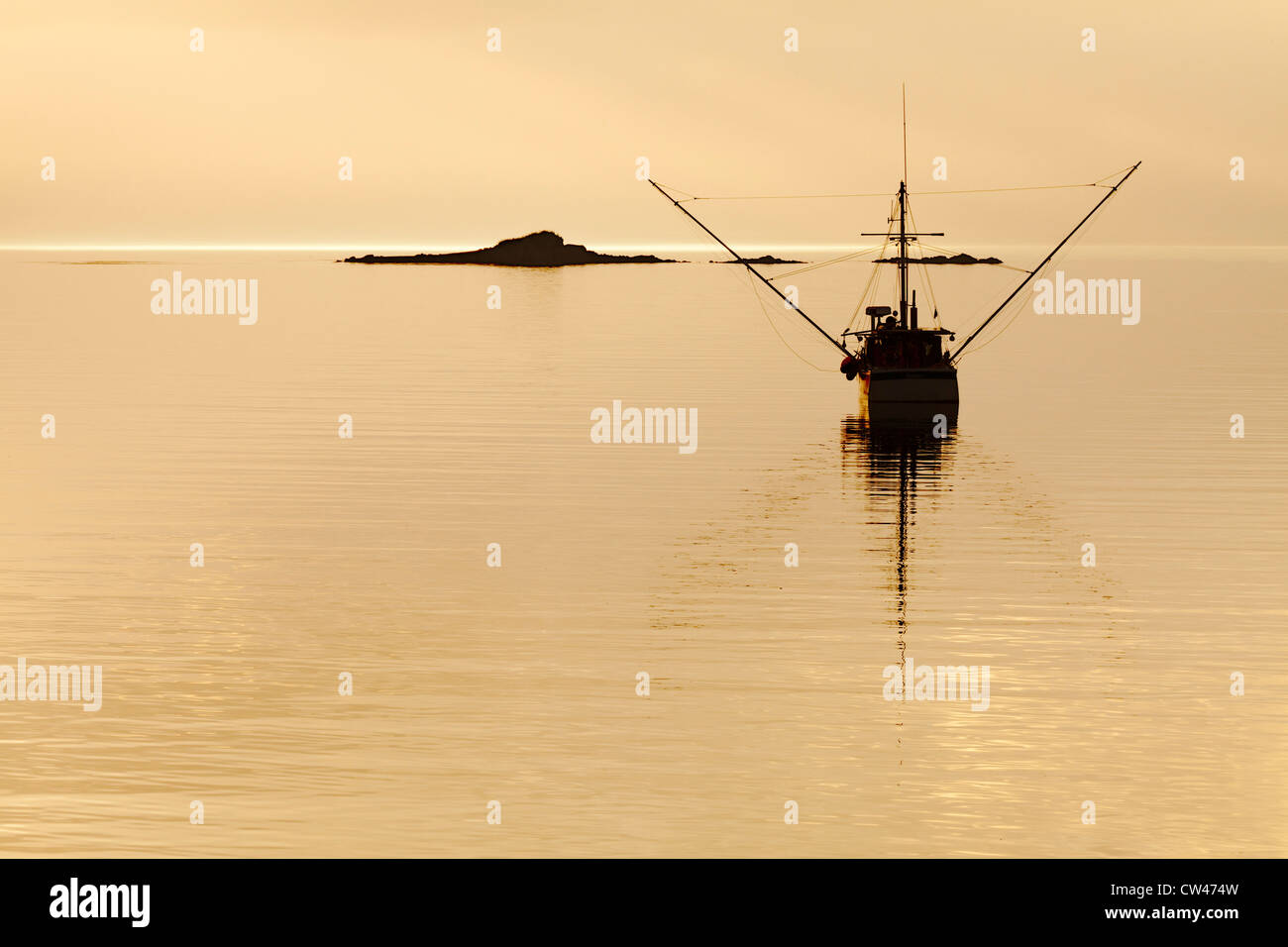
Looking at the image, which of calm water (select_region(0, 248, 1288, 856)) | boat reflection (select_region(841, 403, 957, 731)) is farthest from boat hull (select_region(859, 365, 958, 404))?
calm water (select_region(0, 248, 1288, 856))

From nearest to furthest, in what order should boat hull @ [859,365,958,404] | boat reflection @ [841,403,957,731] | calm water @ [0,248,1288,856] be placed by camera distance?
calm water @ [0,248,1288,856], boat reflection @ [841,403,957,731], boat hull @ [859,365,958,404]

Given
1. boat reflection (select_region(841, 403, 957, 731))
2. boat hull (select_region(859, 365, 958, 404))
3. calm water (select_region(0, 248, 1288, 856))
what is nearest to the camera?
calm water (select_region(0, 248, 1288, 856))

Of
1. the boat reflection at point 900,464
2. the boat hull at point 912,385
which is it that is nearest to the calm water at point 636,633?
the boat reflection at point 900,464

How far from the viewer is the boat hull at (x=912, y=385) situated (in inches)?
2453

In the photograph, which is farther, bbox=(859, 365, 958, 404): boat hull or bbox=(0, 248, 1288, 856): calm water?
bbox=(859, 365, 958, 404): boat hull

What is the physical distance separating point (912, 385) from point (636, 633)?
39.5 meters

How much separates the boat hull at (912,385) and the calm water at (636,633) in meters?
2.13

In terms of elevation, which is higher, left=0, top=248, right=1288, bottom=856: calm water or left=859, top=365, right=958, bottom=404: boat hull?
left=859, top=365, right=958, bottom=404: boat hull

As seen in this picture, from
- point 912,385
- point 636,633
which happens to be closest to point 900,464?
point 912,385

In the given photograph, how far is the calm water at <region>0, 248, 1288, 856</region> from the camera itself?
1658 cm

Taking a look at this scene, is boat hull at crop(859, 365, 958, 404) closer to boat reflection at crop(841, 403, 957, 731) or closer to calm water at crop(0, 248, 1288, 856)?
boat reflection at crop(841, 403, 957, 731)

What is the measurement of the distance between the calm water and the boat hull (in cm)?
213

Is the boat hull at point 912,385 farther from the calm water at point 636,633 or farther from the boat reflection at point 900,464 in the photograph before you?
the calm water at point 636,633

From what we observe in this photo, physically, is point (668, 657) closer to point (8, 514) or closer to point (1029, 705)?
point (1029, 705)
